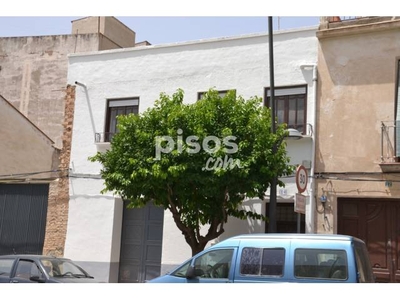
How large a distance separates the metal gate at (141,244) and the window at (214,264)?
24.2 feet

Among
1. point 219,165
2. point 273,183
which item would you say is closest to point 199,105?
point 219,165

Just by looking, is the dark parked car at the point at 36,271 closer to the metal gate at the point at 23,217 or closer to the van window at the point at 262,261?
the van window at the point at 262,261

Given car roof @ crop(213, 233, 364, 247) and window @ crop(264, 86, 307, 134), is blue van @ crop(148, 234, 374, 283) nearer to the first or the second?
car roof @ crop(213, 233, 364, 247)

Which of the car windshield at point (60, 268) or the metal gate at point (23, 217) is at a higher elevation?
the metal gate at point (23, 217)

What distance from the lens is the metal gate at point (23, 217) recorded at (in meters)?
17.1

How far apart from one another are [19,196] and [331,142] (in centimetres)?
1032

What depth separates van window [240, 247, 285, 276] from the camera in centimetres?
806

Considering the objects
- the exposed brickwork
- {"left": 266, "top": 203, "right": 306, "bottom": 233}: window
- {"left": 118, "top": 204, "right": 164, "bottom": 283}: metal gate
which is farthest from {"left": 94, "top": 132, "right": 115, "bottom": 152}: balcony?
{"left": 266, "top": 203, "right": 306, "bottom": 233}: window

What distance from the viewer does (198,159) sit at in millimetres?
11727

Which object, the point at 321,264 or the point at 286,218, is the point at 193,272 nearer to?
the point at 321,264

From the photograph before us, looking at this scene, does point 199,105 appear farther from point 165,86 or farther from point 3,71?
point 3,71

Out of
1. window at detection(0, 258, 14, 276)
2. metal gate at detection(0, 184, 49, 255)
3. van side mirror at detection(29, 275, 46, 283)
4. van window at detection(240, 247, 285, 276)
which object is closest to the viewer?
van window at detection(240, 247, 285, 276)

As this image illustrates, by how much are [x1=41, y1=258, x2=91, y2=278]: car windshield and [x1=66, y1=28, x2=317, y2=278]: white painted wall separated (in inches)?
182

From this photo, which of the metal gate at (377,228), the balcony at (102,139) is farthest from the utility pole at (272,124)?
the balcony at (102,139)
